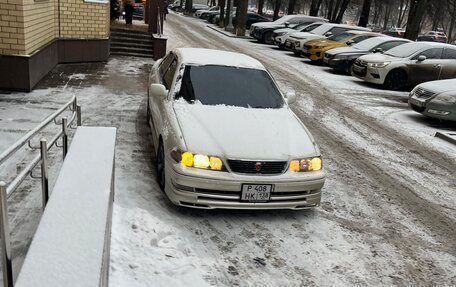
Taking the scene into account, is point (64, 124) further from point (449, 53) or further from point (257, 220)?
point (449, 53)

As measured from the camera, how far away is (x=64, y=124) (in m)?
4.93

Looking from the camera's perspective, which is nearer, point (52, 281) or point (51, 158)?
point (52, 281)

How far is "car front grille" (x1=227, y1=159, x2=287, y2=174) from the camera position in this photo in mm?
4691

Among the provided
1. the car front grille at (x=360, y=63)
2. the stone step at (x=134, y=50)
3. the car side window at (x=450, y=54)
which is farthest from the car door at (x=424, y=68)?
the stone step at (x=134, y=50)

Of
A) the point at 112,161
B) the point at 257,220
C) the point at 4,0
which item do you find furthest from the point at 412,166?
the point at 4,0

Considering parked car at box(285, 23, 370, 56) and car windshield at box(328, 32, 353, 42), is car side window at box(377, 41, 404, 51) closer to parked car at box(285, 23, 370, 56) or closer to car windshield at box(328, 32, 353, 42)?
car windshield at box(328, 32, 353, 42)

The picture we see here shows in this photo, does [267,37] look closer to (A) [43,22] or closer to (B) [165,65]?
(A) [43,22]

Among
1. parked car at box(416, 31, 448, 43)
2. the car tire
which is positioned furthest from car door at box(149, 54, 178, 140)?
parked car at box(416, 31, 448, 43)

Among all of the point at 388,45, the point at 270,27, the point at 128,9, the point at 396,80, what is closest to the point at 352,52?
the point at 388,45

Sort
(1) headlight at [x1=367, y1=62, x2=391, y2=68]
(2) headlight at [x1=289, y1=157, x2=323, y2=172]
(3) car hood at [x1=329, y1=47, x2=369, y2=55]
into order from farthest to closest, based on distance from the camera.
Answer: (3) car hood at [x1=329, y1=47, x2=369, y2=55] < (1) headlight at [x1=367, y1=62, x2=391, y2=68] < (2) headlight at [x1=289, y1=157, x2=323, y2=172]

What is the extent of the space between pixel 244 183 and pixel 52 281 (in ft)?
8.46

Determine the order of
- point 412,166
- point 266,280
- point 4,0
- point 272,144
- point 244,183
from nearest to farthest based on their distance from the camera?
point 266,280 → point 244,183 → point 272,144 → point 412,166 → point 4,0

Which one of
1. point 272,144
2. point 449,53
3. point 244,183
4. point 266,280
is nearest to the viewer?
point 266,280

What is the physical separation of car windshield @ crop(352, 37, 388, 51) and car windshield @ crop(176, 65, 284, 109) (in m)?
11.7
